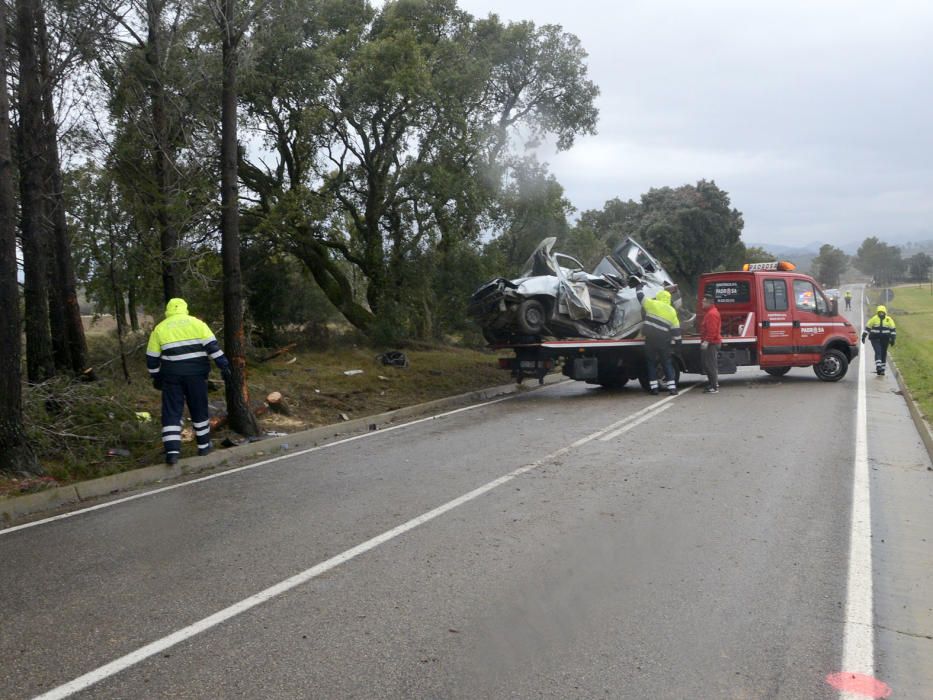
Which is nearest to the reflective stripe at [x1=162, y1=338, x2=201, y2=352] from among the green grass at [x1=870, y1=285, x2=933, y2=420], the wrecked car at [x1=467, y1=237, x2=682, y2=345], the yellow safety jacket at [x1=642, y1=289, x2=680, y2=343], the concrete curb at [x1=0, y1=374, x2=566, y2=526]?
the concrete curb at [x1=0, y1=374, x2=566, y2=526]

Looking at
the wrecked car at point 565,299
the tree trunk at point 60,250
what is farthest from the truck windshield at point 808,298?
the tree trunk at point 60,250

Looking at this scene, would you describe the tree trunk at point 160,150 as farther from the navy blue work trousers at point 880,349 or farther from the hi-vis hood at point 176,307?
the navy blue work trousers at point 880,349

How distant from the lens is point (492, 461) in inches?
376

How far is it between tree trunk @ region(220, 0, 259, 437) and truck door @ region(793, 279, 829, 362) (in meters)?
11.9

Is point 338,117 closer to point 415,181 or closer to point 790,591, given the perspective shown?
point 415,181

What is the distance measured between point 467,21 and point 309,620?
63.7ft

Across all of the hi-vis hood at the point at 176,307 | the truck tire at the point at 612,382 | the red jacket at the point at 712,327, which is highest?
the hi-vis hood at the point at 176,307

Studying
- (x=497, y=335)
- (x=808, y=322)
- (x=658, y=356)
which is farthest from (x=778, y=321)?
(x=497, y=335)

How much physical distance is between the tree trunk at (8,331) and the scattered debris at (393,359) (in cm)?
1090

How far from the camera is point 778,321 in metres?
17.7

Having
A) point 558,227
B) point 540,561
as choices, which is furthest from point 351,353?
point 540,561

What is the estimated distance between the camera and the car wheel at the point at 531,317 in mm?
16000

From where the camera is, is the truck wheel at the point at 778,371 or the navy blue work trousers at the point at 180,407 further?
the truck wheel at the point at 778,371

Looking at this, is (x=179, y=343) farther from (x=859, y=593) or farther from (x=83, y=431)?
(x=859, y=593)
